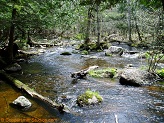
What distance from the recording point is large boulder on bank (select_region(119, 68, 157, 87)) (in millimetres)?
11555

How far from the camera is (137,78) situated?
11.7 m

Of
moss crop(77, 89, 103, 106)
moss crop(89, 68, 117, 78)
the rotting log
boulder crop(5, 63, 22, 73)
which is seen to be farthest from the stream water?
moss crop(89, 68, 117, 78)

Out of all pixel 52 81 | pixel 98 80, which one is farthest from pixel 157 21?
pixel 52 81

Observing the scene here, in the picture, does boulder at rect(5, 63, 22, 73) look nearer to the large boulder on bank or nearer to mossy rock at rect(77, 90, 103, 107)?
the large boulder on bank

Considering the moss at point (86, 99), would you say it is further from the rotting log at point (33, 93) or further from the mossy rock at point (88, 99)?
the rotting log at point (33, 93)

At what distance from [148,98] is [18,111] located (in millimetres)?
5208

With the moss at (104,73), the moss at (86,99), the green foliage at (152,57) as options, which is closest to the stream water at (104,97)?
the moss at (86,99)

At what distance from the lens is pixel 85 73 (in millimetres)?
13180

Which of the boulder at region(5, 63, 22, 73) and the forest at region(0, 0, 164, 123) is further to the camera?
the boulder at region(5, 63, 22, 73)

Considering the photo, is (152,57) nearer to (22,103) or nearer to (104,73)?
(104,73)

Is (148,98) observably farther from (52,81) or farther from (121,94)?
(52,81)

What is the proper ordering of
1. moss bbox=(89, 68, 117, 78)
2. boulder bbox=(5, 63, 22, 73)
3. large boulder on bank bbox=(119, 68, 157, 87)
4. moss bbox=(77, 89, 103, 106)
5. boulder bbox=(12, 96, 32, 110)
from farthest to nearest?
boulder bbox=(5, 63, 22, 73) → moss bbox=(89, 68, 117, 78) → large boulder on bank bbox=(119, 68, 157, 87) → moss bbox=(77, 89, 103, 106) → boulder bbox=(12, 96, 32, 110)

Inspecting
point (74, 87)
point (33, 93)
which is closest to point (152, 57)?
point (74, 87)

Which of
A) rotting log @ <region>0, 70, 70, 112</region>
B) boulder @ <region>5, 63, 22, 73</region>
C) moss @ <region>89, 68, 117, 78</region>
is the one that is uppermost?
boulder @ <region>5, 63, 22, 73</region>
